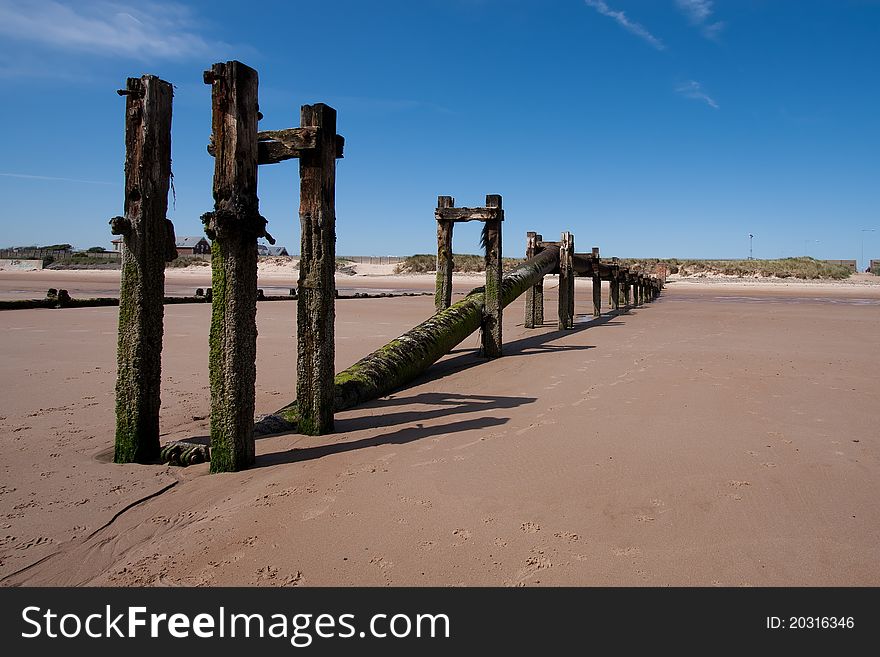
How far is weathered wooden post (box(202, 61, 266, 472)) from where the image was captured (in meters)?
4.37

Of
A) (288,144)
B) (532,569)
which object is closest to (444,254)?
(288,144)

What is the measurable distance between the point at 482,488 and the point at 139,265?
3.07m

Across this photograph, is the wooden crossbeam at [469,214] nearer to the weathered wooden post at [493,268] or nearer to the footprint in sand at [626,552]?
the weathered wooden post at [493,268]

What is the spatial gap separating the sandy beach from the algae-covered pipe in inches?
10.0

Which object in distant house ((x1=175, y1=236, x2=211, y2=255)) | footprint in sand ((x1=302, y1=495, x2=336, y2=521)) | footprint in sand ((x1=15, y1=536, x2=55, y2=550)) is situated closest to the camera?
footprint in sand ((x1=15, y1=536, x2=55, y2=550))

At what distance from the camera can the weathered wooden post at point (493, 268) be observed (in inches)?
393

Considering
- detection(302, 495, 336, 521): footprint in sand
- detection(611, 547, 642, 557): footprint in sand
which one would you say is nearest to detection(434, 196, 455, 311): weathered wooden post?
detection(302, 495, 336, 521): footprint in sand

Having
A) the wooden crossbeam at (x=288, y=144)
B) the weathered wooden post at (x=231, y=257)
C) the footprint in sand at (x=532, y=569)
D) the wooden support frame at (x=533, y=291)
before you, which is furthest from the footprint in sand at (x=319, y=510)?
the wooden support frame at (x=533, y=291)

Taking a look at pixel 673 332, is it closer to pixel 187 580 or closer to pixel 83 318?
pixel 187 580

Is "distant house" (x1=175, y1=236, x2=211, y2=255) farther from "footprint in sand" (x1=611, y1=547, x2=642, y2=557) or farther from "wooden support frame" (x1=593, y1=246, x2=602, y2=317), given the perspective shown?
"footprint in sand" (x1=611, y1=547, x2=642, y2=557)

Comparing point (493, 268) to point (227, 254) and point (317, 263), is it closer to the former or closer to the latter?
point (317, 263)
